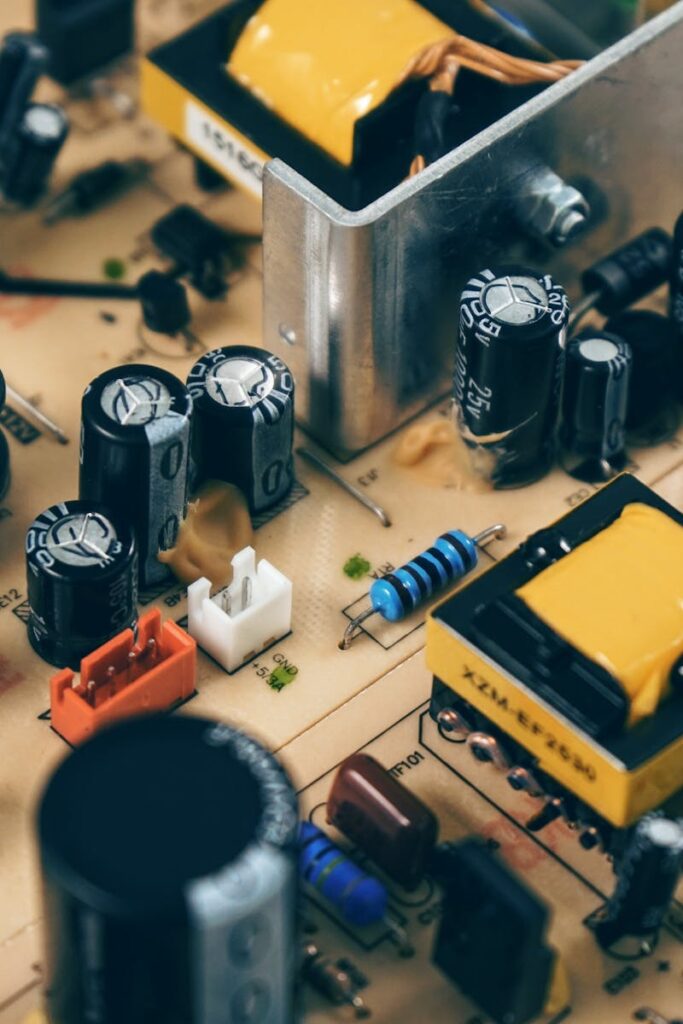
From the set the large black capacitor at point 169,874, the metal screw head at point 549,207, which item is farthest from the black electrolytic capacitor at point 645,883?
the metal screw head at point 549,207

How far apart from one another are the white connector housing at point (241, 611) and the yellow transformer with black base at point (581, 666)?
21.5 inches

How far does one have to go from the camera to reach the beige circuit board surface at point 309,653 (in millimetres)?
5605

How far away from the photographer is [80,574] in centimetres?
592

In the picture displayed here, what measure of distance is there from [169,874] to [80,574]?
155cm

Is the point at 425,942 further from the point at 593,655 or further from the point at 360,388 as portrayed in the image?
the point at 360,388

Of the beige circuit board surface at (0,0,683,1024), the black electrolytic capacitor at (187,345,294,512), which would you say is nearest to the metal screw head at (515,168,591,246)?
the beige circuit board surface at (0,0,683,1024)

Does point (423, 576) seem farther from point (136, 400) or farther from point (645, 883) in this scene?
point (645, 883)

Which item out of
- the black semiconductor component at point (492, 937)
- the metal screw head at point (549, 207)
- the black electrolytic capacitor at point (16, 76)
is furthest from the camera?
the black electrolytic capacitor at point (16, 76)

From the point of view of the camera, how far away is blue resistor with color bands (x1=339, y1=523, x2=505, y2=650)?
629cm

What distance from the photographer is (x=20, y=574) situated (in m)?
6.46

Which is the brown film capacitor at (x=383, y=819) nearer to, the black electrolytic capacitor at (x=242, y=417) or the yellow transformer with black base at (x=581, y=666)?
the yellow transformer with black base at (x=581, y=666)

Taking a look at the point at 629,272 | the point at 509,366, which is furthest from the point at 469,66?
the point at 509,366

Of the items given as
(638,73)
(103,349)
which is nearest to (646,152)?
(638,73)

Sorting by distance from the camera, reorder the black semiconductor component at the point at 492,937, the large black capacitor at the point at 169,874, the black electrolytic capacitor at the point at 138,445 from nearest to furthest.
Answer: the large black capacitor at the point at 169,874
the black semiconductor component at the point at 492,937
the black electrolytic capacitor at the point at 138,445
